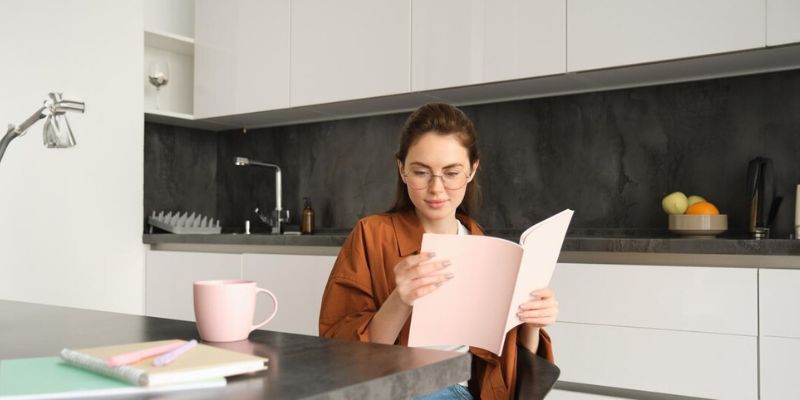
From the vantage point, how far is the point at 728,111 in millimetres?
2672

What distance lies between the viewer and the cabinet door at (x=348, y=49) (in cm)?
306

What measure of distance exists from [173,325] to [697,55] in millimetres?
1923

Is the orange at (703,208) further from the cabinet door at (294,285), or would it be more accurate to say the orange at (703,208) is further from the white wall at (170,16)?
the white wall at (170,16)

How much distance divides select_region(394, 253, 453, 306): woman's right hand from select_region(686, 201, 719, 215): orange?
1.60m

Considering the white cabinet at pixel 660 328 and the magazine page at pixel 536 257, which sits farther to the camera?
the white cabinet at pixel 660 328

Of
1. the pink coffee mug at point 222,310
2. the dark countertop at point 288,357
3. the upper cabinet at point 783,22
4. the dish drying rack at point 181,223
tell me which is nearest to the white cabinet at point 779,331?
the upper cabinet at point 783,22

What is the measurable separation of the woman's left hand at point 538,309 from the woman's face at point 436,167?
0.36m

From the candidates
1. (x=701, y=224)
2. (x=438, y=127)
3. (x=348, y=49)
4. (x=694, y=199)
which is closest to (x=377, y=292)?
(x=438, y=127)

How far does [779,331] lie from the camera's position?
6.52 feet

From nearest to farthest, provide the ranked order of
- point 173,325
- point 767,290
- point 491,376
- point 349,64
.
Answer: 1. point 173,325
2. point 491,376
3. point 767,290
4. point 349,64

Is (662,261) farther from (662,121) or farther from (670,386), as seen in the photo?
(662,121)

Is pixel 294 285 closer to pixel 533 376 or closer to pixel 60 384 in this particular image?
pixel 533 376

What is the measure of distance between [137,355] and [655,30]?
215cm

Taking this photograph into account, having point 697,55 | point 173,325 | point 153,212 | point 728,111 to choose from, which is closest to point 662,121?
point 728,111
